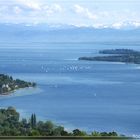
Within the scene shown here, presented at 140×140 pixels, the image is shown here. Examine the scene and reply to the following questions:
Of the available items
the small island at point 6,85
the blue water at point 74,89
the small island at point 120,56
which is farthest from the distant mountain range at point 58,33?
the small island at point 6,85

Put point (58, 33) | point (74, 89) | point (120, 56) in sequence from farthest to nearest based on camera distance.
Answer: point (58, 33) → point (120, 56) → point (74, 89)

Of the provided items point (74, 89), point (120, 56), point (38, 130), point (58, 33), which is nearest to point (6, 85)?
point (74, 89)

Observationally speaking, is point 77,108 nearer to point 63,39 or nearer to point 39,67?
point 39,67

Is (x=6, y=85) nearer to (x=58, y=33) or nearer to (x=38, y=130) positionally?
(x=58, y=33)

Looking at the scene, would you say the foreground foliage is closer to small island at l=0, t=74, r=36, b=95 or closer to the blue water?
the blue water

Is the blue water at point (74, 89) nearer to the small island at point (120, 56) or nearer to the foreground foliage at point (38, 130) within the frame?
the small island at point (120, 56)

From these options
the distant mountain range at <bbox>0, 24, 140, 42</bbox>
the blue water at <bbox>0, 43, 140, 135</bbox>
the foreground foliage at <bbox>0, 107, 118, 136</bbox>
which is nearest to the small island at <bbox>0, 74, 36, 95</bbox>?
the blue water at <bbox>0, 43, 140, 135</bbox>
